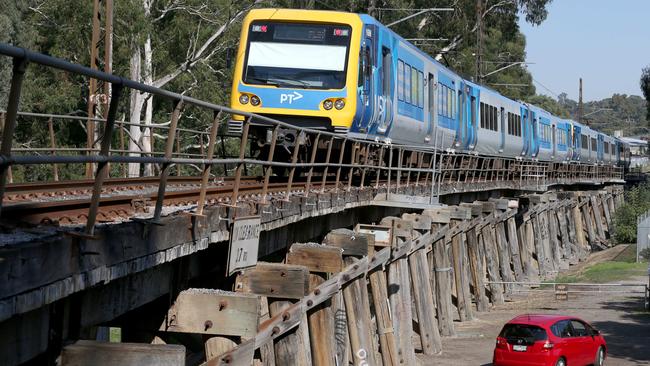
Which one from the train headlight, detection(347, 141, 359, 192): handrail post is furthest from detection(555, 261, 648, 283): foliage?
the train headlight

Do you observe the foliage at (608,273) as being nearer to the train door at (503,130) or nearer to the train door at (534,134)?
the train door at (503,130)

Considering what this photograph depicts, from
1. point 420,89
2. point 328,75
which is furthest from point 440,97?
point 328,75

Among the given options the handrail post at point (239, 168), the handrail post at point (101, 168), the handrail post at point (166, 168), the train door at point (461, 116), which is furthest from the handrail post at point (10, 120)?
the train door at point (461, 116)

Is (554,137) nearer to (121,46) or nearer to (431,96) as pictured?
(121,46)

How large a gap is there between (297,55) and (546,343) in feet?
22.5

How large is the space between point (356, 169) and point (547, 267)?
1030 inches

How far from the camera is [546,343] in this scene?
20.6m

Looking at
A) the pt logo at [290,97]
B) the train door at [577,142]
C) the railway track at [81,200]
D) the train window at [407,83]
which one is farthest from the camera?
the train door at [577,142]

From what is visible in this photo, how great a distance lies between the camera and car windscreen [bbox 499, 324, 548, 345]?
20.7 meters

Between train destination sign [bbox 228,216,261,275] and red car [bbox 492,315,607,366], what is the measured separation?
12.1 metres

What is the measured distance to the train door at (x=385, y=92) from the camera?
21156mm

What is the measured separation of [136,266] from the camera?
6312 millimetres

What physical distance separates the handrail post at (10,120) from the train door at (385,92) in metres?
16.5

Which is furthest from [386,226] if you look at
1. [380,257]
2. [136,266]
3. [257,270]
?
[136,266]
